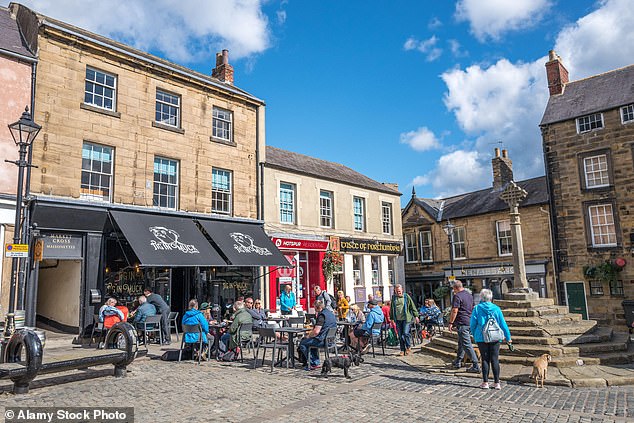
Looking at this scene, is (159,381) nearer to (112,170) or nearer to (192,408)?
(192,408)

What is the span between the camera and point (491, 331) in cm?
748

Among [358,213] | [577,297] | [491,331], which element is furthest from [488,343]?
[577,297]

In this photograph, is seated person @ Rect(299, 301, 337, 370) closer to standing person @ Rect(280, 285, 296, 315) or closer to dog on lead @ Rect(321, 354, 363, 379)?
dog on lead @ Rect(321, 354, 363, 379)

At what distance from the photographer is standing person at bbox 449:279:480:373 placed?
8.78m

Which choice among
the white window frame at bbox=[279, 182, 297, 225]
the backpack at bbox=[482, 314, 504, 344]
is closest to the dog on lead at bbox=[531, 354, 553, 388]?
the backpack at bbox=[482, 314, 504, 344]

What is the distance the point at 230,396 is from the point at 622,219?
20.7m

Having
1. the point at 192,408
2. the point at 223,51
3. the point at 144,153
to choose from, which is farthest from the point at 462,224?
the point at 192,408

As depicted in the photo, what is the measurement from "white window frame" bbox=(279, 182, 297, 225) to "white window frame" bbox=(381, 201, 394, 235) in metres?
6.44

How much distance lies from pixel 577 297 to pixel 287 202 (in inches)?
584

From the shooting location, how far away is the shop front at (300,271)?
1778 cm

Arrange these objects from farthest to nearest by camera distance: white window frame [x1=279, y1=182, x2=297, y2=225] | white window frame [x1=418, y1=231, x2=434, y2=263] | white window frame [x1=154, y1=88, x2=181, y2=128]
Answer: white window frame [x1=418, y1=231, x2=434, y2=263]
white window frame [x1=279, y1=182, x2=297, y2=225]
white window frame [x1=154, y1=88, x2=181, y2=128]

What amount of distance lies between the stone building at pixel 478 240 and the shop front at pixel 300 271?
23.7ft

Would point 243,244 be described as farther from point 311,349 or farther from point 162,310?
point 311,349

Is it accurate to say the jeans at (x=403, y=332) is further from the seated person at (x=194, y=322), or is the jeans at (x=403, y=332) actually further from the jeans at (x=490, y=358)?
the seated person at (x=194, y=322)
